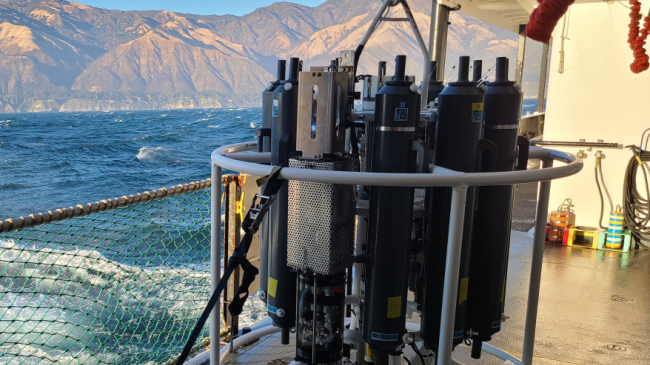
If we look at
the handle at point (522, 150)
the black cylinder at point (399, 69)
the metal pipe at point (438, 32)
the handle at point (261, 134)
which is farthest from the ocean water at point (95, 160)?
the black cylinder at point (399, 69)

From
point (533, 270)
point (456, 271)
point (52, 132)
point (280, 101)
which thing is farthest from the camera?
point (52, 132)

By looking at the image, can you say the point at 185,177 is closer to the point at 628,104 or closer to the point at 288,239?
the point at 628,104

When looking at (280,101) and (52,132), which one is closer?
(280,101)

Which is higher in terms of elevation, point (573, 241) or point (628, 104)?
point (628, 104)

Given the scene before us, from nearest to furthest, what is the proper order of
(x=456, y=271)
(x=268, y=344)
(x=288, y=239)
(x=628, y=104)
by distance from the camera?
(x=456, y=271)
(x=288, y=239)
(x=268, y=344)
(x=628, y=104)

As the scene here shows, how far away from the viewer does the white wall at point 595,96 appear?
13.5 feet

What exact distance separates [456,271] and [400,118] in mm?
417

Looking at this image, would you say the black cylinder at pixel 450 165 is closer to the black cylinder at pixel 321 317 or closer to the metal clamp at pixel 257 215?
the black cylinder at pixel 321 317

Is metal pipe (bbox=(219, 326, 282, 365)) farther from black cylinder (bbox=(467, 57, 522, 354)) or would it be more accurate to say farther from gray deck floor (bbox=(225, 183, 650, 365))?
black cylinder (bbox=(467, 57, 522, 354))

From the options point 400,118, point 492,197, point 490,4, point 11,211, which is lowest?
point 11,211

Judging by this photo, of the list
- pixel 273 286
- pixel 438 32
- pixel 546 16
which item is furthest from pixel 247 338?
pixel 438 32

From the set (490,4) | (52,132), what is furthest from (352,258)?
(52,132)

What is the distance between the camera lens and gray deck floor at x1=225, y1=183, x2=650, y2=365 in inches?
93.0

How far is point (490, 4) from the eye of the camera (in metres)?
6.69
